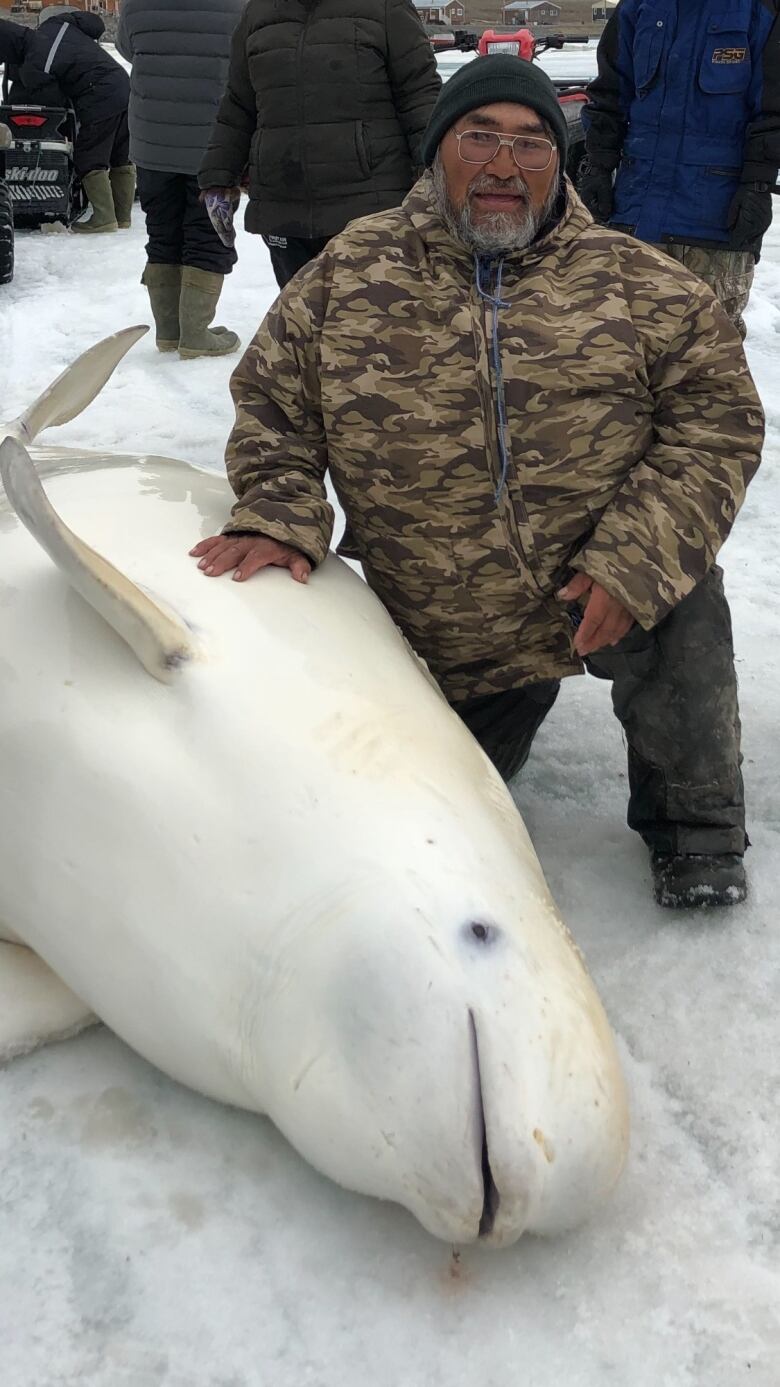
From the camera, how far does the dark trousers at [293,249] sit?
22.7ft

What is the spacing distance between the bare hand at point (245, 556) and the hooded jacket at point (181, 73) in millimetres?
6042

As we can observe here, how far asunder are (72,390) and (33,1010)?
2.65m

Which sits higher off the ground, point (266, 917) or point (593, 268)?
point (593, 268)

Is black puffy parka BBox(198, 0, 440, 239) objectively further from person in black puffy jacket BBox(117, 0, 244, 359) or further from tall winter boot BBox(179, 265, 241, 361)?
tall winter boot BBox(179, 265, 241, 361)

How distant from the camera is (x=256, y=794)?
106 inches

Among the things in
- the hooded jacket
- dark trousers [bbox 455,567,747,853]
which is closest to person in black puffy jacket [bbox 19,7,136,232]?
the hooded jacket

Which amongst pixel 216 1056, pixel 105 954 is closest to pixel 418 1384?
pixel 216 1056

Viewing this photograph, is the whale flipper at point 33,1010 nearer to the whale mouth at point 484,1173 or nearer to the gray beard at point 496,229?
the whale mouth at point 484,1173

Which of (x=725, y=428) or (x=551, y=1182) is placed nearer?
(x=551, y=1182)

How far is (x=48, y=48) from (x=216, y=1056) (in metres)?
13.3

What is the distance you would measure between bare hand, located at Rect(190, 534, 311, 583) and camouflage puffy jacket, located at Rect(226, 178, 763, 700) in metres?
0.04

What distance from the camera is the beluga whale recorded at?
2.30 metres

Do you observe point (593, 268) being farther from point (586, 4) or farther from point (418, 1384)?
point (586, 4)

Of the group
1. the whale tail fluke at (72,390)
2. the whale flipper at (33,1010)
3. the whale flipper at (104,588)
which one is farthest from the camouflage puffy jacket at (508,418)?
the whale tail fluke at (72,390)
